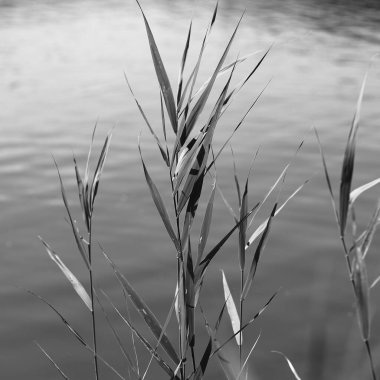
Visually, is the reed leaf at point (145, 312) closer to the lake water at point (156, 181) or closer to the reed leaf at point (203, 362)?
the reed leaf at point (203, 362)

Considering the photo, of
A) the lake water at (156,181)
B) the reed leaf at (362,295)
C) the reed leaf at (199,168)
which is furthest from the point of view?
the lake water at (156,181)

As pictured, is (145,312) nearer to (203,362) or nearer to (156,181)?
(203,362)

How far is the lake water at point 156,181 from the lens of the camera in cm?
321

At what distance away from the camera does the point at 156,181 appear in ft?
17.6

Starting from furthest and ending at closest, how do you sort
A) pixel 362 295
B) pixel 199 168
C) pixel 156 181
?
1. pixel 156 181
2. pixel 199 168
3. pixel 362 295

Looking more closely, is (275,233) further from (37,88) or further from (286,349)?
(37,88)

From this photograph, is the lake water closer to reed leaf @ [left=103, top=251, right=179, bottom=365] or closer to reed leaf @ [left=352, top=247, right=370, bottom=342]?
reed leaf @ [left=352, top=247, right=370, bottom=342]

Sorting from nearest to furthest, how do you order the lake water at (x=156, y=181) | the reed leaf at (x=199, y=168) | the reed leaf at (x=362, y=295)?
the reed leaf at (x=362, y=295) < the reed leaf at (x=199, y=168) < the lake water at (x=156, y=181)

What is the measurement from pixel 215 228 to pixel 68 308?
131cm

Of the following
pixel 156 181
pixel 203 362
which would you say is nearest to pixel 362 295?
pixel 203 362

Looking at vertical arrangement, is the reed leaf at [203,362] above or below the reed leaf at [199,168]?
below

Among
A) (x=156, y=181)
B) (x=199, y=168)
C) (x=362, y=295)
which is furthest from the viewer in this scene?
(x=156, y=181)

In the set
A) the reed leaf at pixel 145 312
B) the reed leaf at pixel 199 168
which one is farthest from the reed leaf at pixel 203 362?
the reed leaf at pixel 199 168

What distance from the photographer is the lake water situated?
3.21 meters
